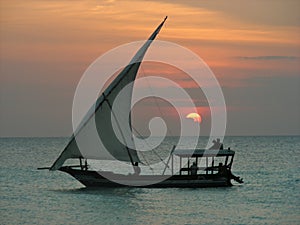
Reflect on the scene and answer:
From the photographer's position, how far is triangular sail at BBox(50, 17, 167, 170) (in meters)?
39.6

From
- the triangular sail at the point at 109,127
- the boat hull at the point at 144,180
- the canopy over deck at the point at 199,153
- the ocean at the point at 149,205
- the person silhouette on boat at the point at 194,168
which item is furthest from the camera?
the person silhouette on boat at the point at 194,168

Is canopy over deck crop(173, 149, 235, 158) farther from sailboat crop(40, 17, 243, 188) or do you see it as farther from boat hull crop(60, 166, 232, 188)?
boat hull crop(60, 166, 232, 188)

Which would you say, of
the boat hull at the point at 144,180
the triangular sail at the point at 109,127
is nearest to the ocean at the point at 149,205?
the boat hull at the point at 144,180

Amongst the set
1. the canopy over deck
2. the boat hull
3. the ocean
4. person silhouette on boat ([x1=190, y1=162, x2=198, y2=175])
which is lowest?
the ocean

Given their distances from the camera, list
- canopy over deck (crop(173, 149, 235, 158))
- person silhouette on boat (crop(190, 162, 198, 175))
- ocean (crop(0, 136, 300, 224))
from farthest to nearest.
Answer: person silhouette on boat (crop(190, 162, 198, 175)) < canopy over deck (crop(173, 149, 235, 158)) < ocean (crop(0, 136, 300, 224))

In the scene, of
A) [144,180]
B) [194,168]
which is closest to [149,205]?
[144,180]

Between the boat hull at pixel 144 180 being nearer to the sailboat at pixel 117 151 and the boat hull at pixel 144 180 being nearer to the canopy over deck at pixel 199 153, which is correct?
the sailboat at pixel 117 151

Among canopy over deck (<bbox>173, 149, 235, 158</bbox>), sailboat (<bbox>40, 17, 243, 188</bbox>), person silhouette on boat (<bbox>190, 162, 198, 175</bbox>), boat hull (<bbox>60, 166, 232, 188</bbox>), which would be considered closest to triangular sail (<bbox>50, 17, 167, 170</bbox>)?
sailboat (<bbox>40, 17, 243, 188</bbox>)

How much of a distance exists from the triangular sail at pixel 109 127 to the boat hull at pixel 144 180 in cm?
102

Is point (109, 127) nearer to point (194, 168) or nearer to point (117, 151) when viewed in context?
point (117, 151)

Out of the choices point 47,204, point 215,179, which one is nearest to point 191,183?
point 215,179

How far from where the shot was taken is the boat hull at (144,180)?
133ft

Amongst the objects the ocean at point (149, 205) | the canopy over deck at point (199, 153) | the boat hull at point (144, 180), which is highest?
the canopy over deck at point (199, 153)

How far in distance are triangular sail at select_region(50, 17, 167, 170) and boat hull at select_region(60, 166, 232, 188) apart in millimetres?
1022
